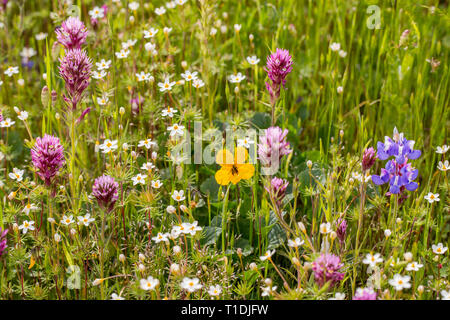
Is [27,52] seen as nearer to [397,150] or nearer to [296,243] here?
[296,243]

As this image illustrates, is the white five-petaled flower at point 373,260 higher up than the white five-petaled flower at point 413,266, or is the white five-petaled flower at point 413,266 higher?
the white five-petaled flower at point 373,260

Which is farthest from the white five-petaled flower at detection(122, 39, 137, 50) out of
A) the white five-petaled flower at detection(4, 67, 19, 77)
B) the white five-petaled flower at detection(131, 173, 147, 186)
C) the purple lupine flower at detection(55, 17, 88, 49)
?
A: the white five-petaled flower at detection(131, 173, 147, 186)

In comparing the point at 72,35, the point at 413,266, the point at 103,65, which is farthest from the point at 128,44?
the point at 413,266

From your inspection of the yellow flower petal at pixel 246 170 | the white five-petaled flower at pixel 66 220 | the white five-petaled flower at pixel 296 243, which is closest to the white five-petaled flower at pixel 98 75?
the white five-petaled flower at pixel 66 220

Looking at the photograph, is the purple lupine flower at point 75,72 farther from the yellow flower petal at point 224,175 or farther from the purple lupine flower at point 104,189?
the yellow flower petal at point 224,175

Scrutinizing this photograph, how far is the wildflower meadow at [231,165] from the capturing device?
2.17m

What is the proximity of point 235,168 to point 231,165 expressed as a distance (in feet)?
0.07

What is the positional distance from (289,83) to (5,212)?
1.85 m

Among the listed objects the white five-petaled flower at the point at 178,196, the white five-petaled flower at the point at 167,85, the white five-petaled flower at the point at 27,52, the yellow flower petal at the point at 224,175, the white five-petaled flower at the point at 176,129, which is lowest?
the white five-petaled flower at the point at 178,196

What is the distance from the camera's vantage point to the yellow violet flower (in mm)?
2330

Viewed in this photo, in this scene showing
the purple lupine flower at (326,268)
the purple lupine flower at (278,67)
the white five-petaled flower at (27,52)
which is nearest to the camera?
the purple lupine flower at (326,268)

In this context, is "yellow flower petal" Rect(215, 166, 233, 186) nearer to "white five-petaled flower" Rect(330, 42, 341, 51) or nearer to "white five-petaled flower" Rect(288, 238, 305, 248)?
"white five-petaled flower" Rect(288, 238, 305, 248)
